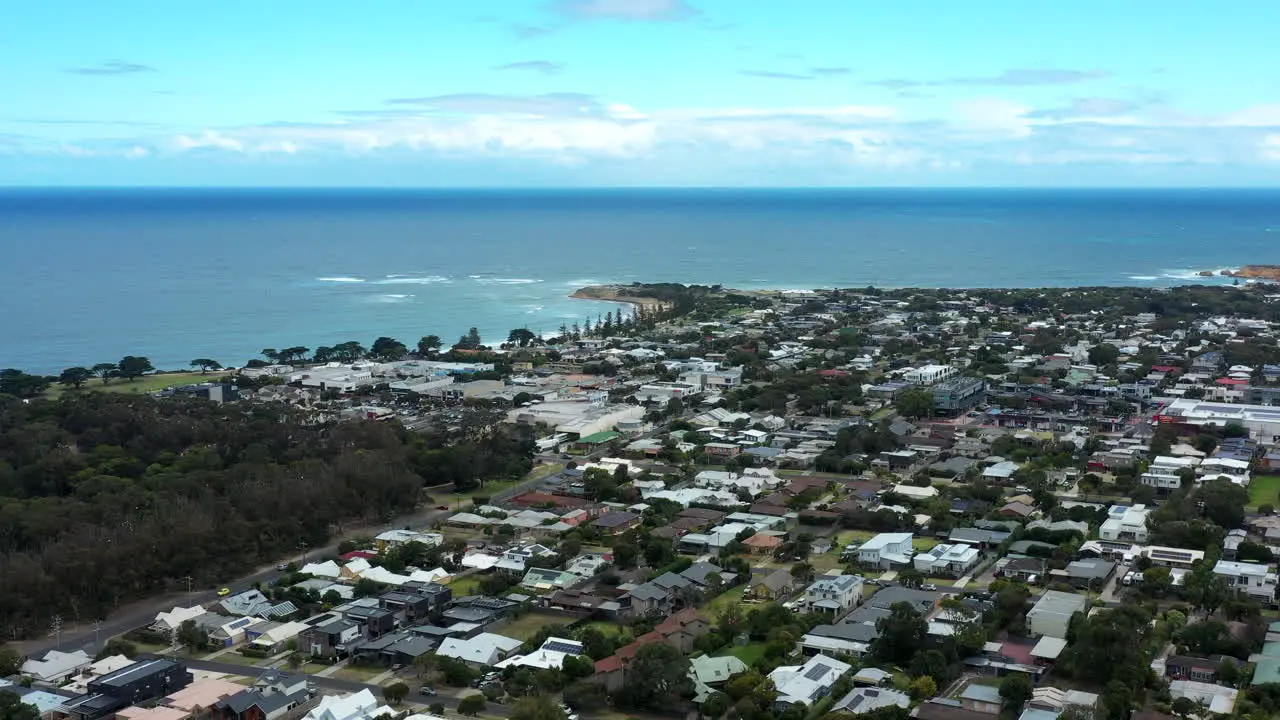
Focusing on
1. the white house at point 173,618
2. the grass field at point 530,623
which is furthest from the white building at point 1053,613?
the white house at point 173,618

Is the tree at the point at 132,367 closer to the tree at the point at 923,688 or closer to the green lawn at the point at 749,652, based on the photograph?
the green lawn at the point at 749,652

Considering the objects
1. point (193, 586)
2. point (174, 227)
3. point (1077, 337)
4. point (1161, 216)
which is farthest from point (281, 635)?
point (1161, 216)

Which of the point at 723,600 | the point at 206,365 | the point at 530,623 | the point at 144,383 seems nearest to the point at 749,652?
the point at 723,600

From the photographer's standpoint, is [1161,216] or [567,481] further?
[1161,216]

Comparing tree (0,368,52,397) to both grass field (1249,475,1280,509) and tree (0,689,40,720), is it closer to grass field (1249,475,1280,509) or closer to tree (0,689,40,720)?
tree (0,689,40,720)

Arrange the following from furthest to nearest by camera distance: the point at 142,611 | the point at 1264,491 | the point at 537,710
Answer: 1. the point at 1264,491
2. the point at 142,611
3. the point at 537,710

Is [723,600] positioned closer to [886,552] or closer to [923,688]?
[886,552]

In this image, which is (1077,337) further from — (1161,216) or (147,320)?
(1161,216)
